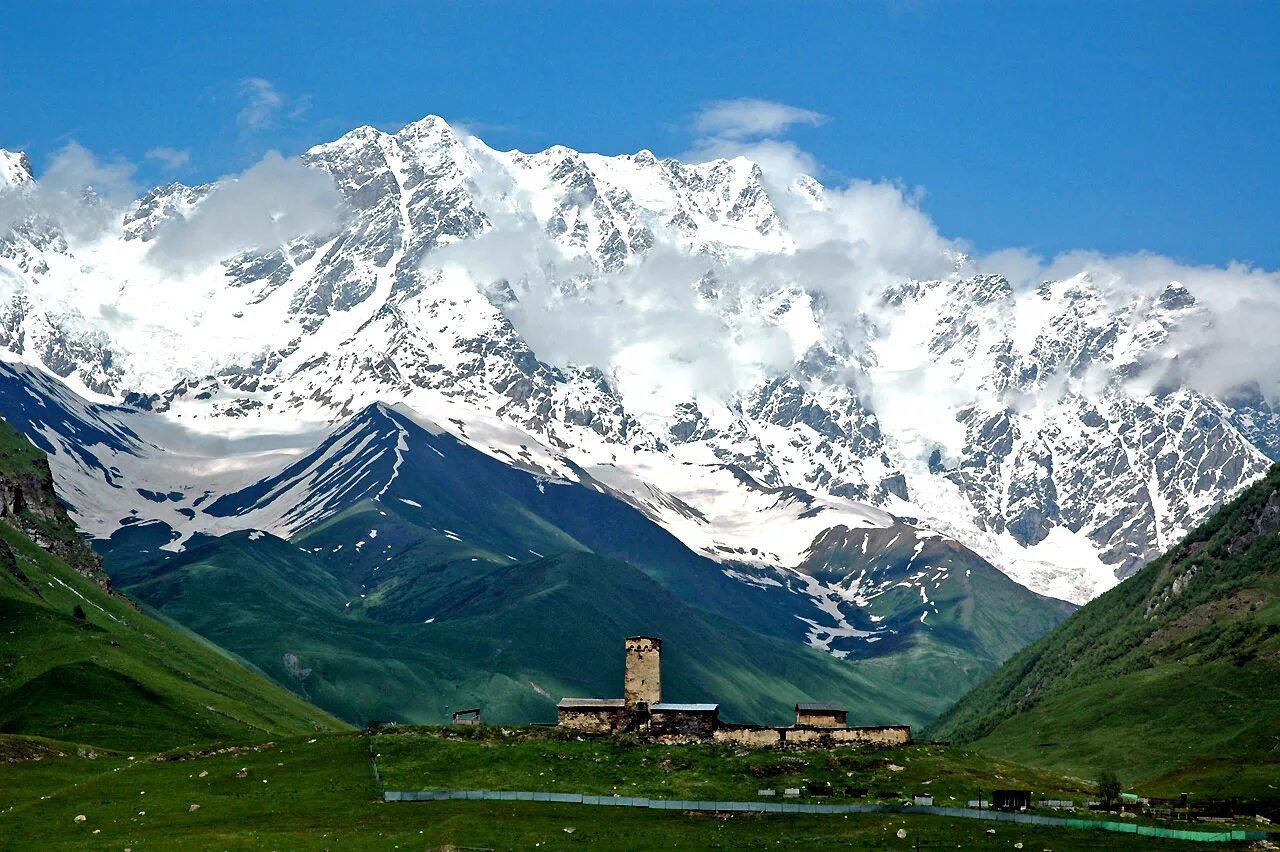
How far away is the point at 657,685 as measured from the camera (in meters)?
148

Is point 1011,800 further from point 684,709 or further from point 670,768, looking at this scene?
point 684,709

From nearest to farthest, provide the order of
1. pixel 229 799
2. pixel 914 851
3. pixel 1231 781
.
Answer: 1. pixel 914 851
2. pixel 229 799
3. pixel 1231 781

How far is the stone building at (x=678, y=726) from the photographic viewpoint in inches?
5576

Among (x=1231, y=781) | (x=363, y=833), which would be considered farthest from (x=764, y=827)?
(x=1231, y=781)

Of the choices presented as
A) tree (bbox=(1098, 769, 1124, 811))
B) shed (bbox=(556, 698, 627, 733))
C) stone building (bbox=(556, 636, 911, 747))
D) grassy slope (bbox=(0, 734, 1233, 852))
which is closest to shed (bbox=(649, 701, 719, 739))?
stone building (bbox=(556, 636, 911, 747))

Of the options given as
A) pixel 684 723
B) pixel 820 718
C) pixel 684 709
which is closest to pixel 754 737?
pixel 684 723

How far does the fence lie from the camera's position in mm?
116875

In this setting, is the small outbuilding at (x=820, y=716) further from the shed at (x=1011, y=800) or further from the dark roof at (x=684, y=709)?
the shed at (x=1011, y=800)

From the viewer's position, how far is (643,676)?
148375mm

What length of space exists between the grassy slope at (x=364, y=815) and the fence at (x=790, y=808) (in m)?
1.50

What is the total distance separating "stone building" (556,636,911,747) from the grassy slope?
379cm

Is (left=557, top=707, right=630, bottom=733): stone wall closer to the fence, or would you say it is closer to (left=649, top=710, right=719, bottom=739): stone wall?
(left=649, top=710, right=719, bottom=739): stone wall

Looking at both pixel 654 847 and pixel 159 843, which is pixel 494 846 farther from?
pixel 159 843

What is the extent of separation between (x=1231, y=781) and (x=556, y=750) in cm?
7025
